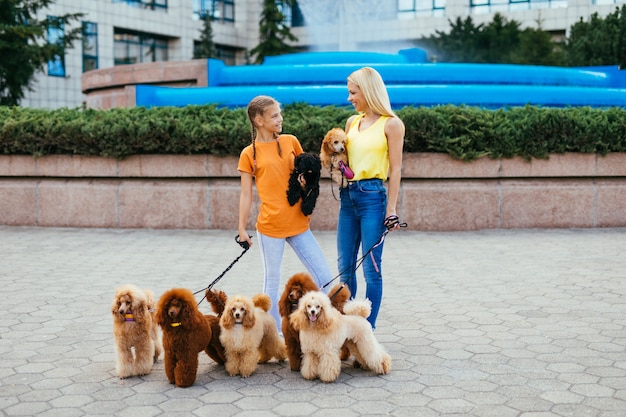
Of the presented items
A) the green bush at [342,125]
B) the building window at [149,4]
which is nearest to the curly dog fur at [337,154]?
the green bush at [342,125]

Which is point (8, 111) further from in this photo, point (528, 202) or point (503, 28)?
point (503, 28)

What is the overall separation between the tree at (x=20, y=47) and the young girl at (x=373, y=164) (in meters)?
20.3

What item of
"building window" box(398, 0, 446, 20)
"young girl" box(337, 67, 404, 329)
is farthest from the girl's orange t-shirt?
"building window" box(398, 0, 446, 20)

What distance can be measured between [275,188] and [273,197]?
66 millimetres

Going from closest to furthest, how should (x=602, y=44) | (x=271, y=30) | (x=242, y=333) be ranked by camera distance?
(x=242, y=333)
(x=602, y=44)
(x=271, y=30)

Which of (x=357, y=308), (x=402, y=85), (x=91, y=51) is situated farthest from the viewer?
(x=91, y=51)

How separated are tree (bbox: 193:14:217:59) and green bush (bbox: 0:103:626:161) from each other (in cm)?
3456

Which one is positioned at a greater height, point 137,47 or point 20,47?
point 137,47

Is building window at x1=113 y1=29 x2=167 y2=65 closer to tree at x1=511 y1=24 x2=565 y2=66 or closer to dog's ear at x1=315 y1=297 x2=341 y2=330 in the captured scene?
tree at x1=511 y1=24 x2=565 y2=66

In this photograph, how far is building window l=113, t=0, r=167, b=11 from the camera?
4181 centimetres

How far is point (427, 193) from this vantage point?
10852 mm

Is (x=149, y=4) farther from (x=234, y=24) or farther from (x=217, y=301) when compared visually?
(x=217, y=301)

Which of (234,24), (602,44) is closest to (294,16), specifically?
(234,24)

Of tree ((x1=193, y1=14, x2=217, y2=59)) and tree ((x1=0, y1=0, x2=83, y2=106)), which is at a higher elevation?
tree ((x1=193, y1=14, x2=217, y2=59))
